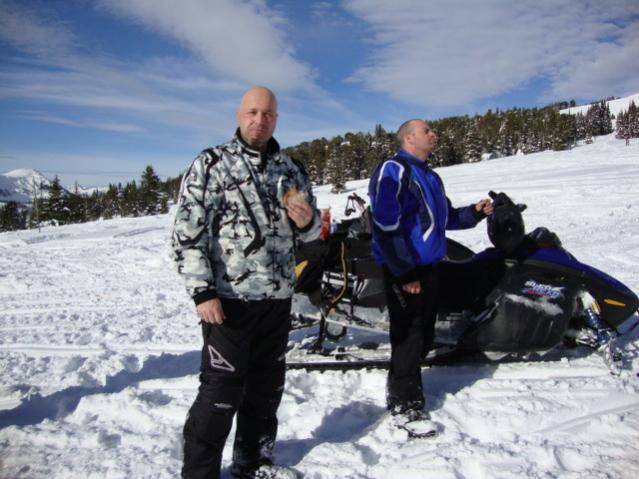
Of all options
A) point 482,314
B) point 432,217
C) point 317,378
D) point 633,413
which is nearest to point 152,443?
point 317,378

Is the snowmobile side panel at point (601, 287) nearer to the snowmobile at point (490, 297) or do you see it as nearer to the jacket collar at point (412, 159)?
the snowmobile at point (490, 297)

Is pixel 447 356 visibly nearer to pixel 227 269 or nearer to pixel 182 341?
pixel 227 269

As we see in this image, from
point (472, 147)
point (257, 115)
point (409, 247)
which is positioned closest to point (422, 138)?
point (409, 247)

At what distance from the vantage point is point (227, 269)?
6.95ft

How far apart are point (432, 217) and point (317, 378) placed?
1.57m

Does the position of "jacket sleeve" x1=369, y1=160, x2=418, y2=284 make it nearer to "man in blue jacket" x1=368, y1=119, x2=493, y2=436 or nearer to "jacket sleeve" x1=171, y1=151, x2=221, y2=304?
"man in blue jacket" x1=368, y1=119, x2=493, y2=436

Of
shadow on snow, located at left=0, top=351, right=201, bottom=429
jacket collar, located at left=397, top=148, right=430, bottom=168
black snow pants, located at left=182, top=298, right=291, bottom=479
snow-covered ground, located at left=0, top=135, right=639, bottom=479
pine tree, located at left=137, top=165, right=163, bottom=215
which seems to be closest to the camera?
black snow pants, located at left=182, top=298, right=291, bottom=479

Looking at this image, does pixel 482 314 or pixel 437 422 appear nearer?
pixel 437 422

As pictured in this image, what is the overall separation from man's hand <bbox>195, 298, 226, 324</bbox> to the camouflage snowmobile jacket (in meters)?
0.02

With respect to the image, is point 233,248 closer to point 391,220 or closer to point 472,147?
point 391,220

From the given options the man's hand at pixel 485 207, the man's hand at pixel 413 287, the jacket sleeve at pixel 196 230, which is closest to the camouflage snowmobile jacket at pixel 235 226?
A: the jacket sleeve at pixel 196 230

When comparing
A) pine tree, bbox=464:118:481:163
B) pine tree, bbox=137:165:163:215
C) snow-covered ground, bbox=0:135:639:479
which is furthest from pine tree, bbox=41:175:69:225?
pine tree, bbox=464:118:481:163

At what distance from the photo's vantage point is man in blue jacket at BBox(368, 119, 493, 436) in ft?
8.75

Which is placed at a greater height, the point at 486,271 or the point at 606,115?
the point at 606,115
